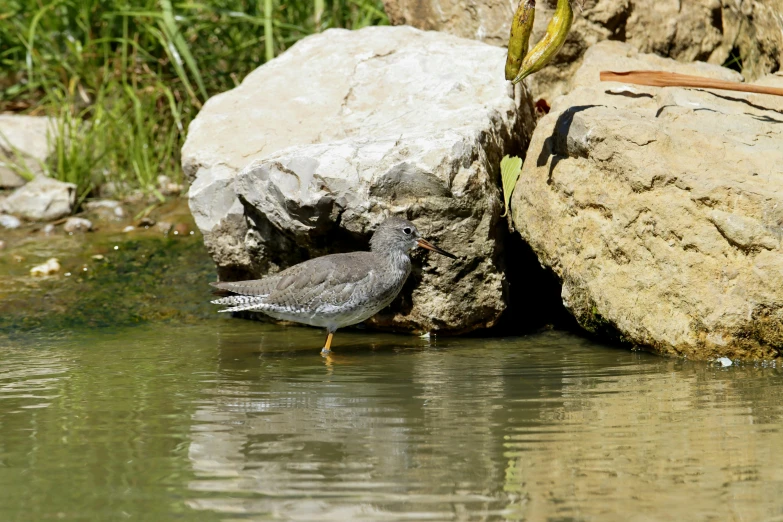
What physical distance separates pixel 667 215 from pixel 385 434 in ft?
7.81

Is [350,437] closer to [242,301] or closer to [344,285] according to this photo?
[344,285]

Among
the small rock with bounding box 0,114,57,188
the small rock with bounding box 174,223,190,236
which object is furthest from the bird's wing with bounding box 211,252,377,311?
the small rock with bounding box 0,114,57,188

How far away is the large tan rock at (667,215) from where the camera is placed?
18.3 ft

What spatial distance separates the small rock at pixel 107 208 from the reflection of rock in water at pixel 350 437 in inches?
142

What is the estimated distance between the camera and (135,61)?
10.2 meters

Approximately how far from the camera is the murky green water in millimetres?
3570

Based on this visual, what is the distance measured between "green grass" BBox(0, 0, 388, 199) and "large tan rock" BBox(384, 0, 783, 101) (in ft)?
7.79

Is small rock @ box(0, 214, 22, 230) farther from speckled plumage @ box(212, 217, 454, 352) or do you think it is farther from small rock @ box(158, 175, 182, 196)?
speckled plumage @ box(212, 217, 454, 352)

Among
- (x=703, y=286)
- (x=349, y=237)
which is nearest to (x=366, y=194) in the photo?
(x=349, y=237)

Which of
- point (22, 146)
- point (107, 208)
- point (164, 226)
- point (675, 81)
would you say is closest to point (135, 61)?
point (22, 146)

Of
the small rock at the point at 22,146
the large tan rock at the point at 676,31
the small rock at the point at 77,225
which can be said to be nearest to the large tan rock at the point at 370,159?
the large tan rock at the point at 676,31

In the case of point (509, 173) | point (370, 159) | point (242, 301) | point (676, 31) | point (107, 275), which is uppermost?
point (676, 31)

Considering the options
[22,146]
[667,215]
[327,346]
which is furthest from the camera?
[22,146]

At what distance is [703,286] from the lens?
5684 millimetres
